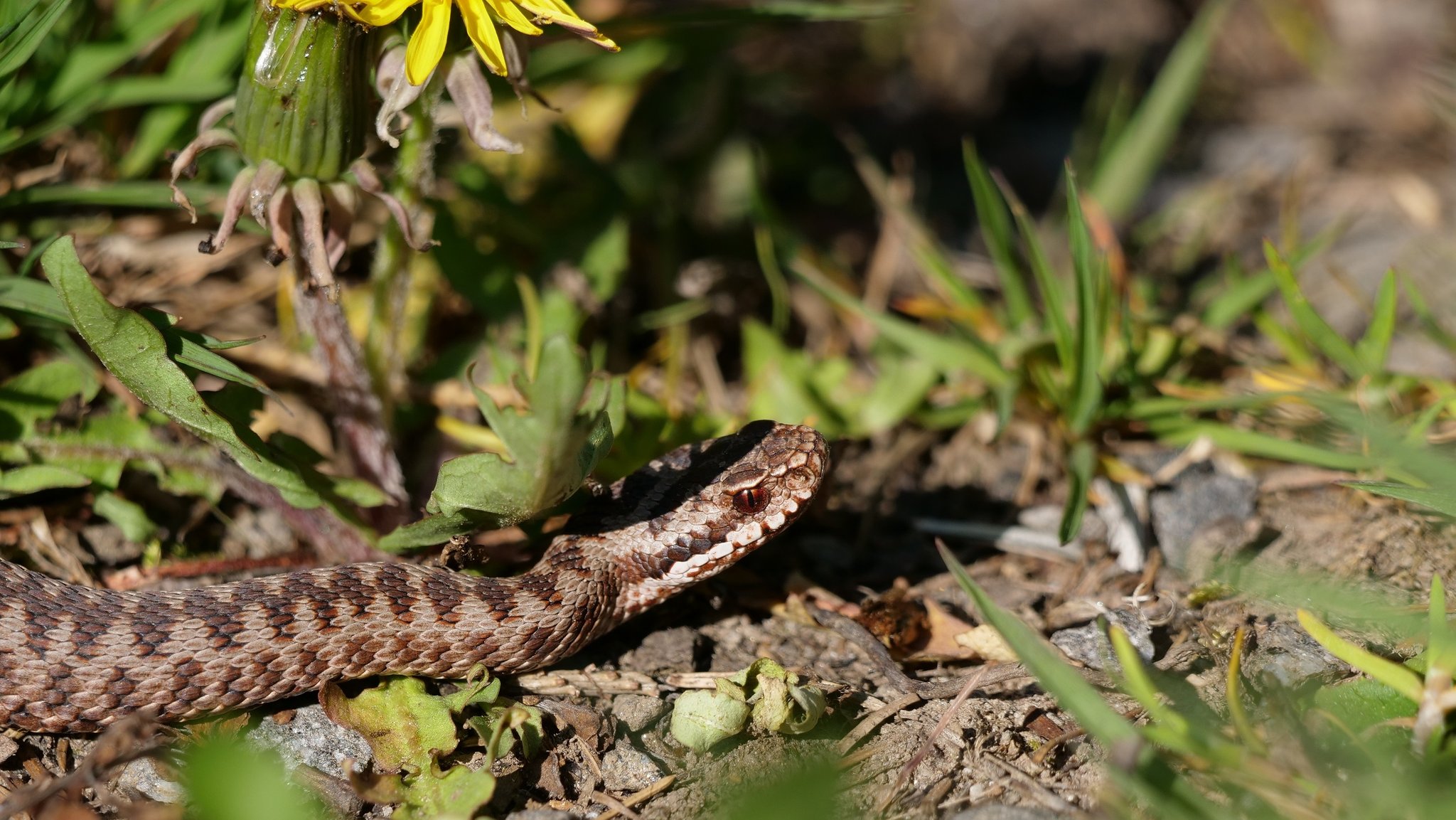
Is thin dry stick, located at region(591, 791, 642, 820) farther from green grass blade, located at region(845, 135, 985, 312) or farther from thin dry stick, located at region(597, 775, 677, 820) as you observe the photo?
green grass blade, located at region(845, 135, 985, 312)

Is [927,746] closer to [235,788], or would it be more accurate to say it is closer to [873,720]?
[873,720]

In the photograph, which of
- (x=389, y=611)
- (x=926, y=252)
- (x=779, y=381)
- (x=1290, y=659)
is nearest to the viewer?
(x=1290, y=659)

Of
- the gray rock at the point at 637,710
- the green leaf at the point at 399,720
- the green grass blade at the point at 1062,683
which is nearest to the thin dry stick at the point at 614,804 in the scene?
the gray rock at the point at 637,710

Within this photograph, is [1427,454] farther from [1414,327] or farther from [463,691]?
[463,691]

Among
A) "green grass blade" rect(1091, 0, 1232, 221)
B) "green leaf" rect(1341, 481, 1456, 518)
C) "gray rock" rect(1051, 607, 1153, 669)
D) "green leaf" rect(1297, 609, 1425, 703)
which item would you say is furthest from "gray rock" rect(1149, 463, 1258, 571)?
"green grass blade" rect(1091, 0, 1232, 221)

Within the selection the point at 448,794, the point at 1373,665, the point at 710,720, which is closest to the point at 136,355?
the point at 448,794

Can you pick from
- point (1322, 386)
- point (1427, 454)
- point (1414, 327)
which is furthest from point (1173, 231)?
point (1427, 454)
